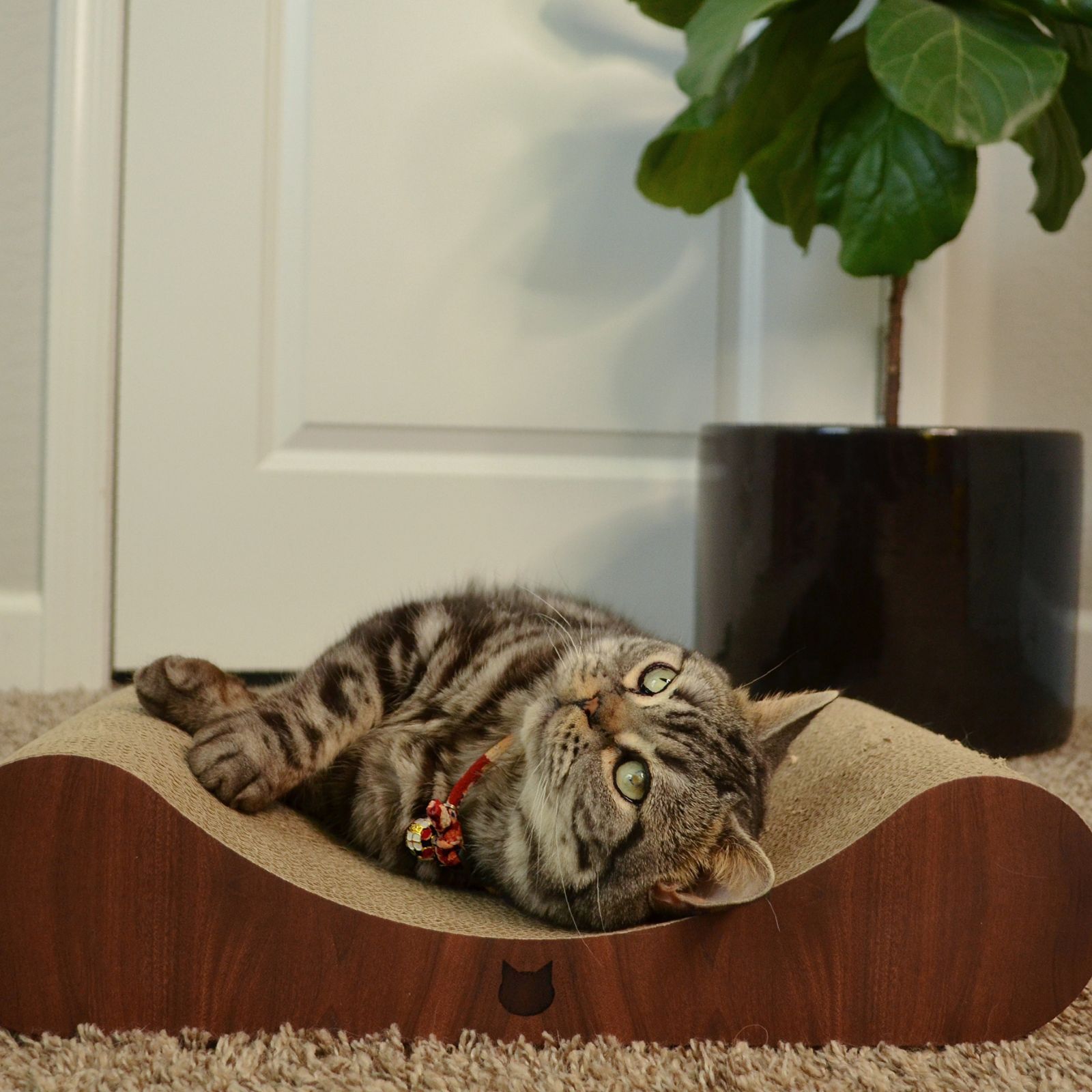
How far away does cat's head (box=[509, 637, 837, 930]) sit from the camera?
0.81m

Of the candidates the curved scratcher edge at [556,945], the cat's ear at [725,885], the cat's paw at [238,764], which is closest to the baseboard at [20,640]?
the cat's paw at [238,764]

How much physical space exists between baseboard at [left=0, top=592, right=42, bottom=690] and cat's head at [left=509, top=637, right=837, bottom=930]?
1.09m

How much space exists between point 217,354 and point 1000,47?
3.92 ft

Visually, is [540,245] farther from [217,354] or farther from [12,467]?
[12,467]

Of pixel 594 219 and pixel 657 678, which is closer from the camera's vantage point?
pixel 657 678

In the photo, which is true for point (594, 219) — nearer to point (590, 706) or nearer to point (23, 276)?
point (23, 276)

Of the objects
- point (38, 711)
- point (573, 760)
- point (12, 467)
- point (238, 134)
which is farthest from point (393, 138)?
point (573, 760)

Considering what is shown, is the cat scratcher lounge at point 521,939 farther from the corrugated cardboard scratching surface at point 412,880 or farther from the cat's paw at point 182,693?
the cat's paw at point 182,693

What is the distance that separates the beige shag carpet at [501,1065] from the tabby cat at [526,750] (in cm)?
11

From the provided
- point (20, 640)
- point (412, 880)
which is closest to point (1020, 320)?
point (412, 880)

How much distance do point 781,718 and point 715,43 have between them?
2.35ft

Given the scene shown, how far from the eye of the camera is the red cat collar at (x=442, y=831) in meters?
0.92

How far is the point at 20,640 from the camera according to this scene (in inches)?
65.7

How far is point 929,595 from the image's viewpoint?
1.36 metres
